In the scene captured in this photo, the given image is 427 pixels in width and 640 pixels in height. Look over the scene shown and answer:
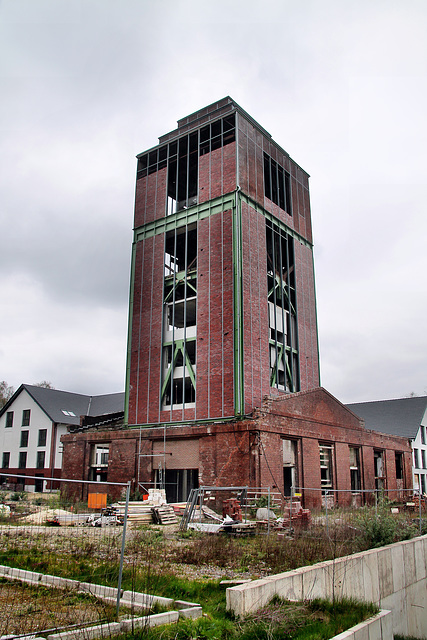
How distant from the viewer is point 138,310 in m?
33.5

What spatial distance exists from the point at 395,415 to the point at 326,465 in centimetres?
2396

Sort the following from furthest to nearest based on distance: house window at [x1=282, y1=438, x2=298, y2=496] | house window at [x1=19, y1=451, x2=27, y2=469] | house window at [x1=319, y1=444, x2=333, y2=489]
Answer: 1. house window at [x1=19, y1=451, x2=27, y2=469]
2. house window at [x1=319, y1=444, x2=333, y2=489]
3. house window at [x1=282, y1=438, x2=298, y2=496]

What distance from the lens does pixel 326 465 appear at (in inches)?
1250

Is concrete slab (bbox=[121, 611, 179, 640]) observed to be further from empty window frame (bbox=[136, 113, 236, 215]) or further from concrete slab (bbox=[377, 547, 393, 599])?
empty window frame (bbox=[136, 113, 236, 215])

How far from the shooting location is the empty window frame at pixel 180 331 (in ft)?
99.6

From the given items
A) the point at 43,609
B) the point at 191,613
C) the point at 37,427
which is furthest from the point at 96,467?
the point at 191,613

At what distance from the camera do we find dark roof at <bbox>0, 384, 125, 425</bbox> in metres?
50.2

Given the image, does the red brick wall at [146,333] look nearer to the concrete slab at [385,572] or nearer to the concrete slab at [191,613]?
the concrete slab at [385,572]

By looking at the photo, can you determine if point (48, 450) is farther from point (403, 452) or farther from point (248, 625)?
point (248, 625)

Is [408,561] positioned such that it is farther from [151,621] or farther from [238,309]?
[238,309]

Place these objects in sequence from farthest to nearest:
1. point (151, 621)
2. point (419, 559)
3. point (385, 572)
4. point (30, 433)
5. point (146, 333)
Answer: point (30, 433)
point (146, 333)
point (419, 559)
point (385, 572)
point (151, 621)

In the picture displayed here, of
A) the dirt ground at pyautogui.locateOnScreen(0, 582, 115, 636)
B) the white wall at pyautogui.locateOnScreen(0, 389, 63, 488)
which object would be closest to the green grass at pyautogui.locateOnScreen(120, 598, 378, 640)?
the dirt ground at pyautogui.locateOnScreen(0, 582, 115, 636)

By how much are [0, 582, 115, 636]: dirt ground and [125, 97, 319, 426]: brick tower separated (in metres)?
18.7

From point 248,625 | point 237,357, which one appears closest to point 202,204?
point 237,357
